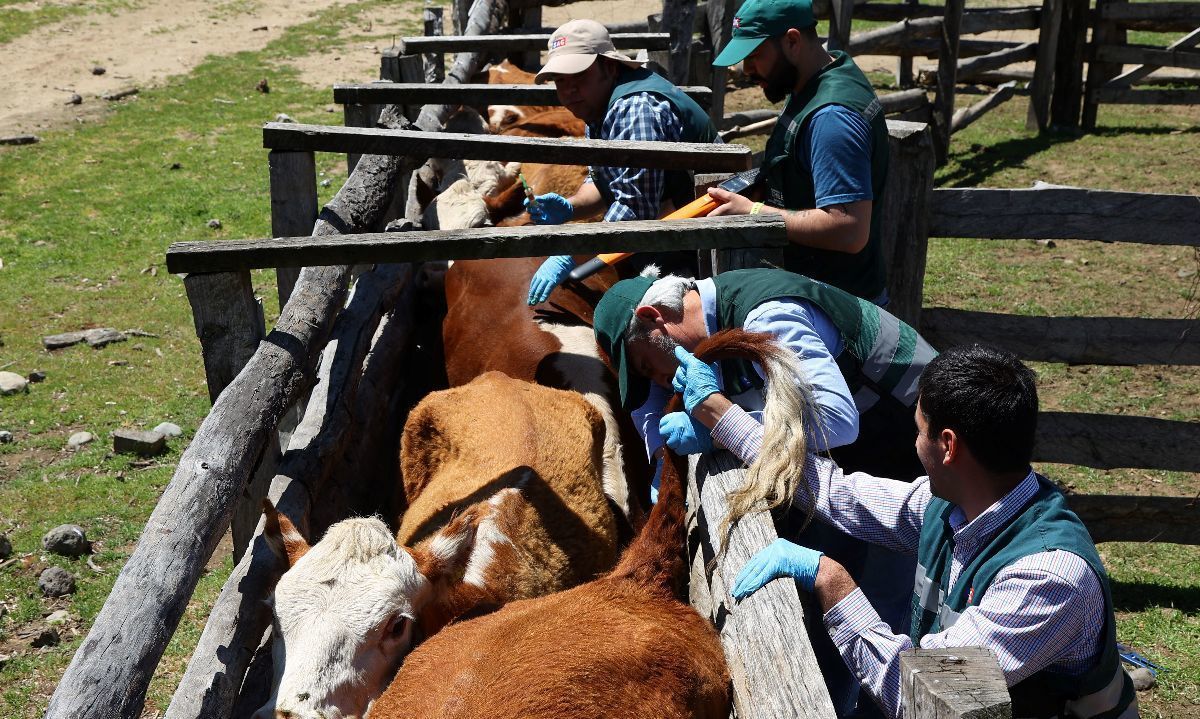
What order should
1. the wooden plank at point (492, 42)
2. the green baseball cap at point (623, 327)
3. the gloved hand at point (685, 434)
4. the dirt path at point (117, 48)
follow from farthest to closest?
the dirt path at point (117, 48), the wooden plank at point (492, 42), the green baseball cap at point (623, 327), the gloved hand at point (685, 434)

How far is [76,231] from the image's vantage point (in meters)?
11.2

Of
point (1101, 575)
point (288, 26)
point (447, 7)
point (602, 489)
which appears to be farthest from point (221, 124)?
point (1101, 575)

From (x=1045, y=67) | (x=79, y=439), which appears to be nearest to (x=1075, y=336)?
(x=79, y=439)

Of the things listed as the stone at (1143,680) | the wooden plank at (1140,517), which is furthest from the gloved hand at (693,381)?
the wooden plank at (1140,517)

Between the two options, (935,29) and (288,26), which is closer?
(935,29)

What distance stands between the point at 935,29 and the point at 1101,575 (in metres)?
11.6

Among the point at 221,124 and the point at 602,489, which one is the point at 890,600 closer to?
the point at 602,489

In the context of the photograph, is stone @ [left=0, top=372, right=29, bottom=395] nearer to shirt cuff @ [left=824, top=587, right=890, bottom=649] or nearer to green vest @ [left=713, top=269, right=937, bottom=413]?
green vest @ [left=713, top=269, right=937, bottom=413]

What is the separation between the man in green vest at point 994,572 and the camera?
2.30m

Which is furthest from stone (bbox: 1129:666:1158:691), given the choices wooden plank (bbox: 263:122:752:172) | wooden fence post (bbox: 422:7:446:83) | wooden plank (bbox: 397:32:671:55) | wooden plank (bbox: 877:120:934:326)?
wooden fence post (bbox: 422:7:446:83)

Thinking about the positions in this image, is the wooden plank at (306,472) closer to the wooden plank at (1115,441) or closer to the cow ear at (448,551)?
the cow ear at (448,551)

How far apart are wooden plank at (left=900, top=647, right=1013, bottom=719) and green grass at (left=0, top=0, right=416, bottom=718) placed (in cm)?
405

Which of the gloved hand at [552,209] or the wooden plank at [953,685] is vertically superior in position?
the gloved hand at [552,209]

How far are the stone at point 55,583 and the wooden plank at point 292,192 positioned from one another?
211 cm
